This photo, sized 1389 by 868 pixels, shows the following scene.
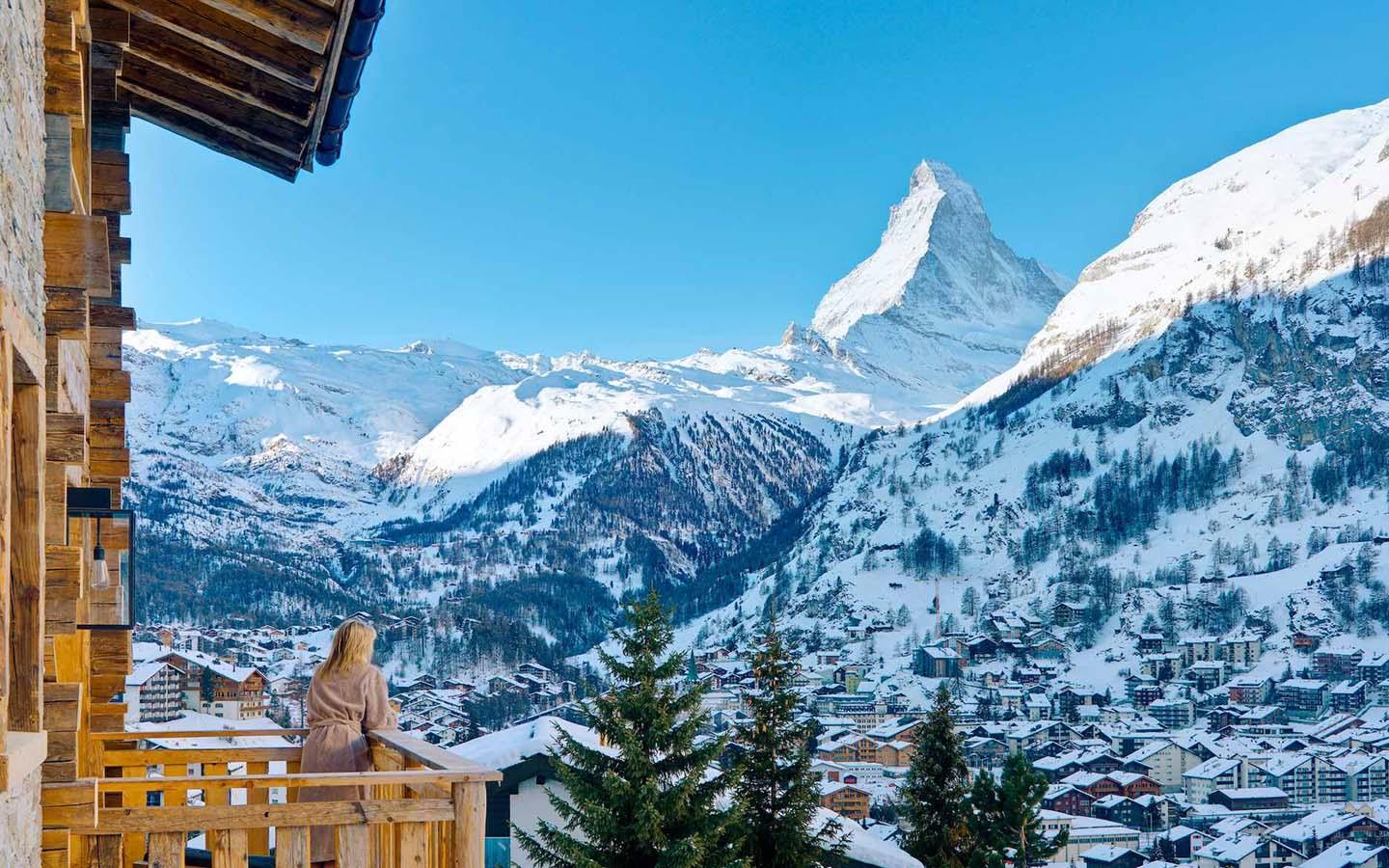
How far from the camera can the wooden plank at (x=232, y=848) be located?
4.36 meters

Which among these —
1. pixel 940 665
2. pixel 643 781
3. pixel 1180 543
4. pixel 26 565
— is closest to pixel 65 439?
pixel 26 565

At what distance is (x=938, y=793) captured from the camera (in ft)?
99.0

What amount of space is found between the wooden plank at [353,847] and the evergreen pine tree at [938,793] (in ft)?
87.8

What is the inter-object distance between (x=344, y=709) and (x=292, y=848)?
144cm

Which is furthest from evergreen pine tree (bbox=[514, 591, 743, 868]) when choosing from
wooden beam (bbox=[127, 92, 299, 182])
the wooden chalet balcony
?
the wooden chalet balcony

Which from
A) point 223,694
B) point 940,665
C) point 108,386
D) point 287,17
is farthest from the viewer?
point 940,665

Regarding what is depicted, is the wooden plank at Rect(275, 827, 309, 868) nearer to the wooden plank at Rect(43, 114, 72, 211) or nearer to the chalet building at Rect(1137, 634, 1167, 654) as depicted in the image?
the wooden plank at Rect(43, 114, 72, 211)

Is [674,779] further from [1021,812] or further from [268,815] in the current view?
[1021,812]

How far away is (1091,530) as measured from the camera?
18550 cm

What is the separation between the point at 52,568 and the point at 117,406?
3.09 meters

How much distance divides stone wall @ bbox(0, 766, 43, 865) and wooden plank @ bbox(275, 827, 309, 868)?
0.70 metres

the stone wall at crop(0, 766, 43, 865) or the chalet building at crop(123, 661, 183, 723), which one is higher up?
the stone wall at crop(0, 766, 43, 865)

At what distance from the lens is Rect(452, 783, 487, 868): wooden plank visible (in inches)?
182

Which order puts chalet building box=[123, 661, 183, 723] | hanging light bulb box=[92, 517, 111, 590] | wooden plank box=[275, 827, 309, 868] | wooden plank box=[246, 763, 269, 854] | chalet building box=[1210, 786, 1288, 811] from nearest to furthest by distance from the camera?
A: wooden plank box=[275, 827, 309, 868] → wooden plank box=[246, 763, 269, 854] → hanging light bulb box=[92, 517, 111, 590] → chalet building box=[123, 661, 183, 723] → chalet building box=[1210, 786, 1288, 811]
